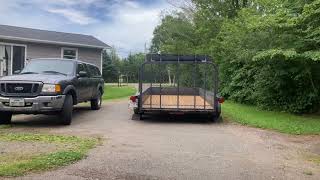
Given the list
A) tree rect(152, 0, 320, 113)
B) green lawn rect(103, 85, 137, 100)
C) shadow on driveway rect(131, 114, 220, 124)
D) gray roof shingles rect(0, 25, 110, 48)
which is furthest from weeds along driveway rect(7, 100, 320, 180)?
gray roof shingles rect(0, 25, 110, 48)

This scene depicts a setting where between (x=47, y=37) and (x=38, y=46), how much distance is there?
1162 millimetres

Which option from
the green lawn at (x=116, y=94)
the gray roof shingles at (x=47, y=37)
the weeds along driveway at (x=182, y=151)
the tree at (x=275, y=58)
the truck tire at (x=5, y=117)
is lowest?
the weeds along driveway at (x=182, y=151)

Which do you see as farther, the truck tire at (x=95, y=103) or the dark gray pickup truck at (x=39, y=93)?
the truck tire at (x=95, y=103)

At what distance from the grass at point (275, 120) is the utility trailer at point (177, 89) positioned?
1021 mm

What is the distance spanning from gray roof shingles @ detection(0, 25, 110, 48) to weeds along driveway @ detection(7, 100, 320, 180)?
13276 mm

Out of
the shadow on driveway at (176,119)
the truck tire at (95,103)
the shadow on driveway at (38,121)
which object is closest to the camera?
the shadow on driveway at (38,121)

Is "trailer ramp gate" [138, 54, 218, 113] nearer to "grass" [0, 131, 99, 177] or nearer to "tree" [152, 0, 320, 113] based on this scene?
"tree" [152, 0, 320, 113]

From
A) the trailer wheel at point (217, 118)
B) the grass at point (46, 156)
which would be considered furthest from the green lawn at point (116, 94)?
the grass at point (46, 156)

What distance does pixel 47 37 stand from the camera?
95.3 feet

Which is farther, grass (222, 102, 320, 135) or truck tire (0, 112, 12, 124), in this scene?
grass (222, 102, 320, 135)

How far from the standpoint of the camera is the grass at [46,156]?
6.85m

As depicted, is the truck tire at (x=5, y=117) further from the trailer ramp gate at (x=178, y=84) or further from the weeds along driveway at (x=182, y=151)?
the trailer ramp gate at (x=178, y=84)

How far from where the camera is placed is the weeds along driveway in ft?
23.3

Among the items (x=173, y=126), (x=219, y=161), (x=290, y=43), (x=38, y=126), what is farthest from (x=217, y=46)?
(x=219, y=161)
